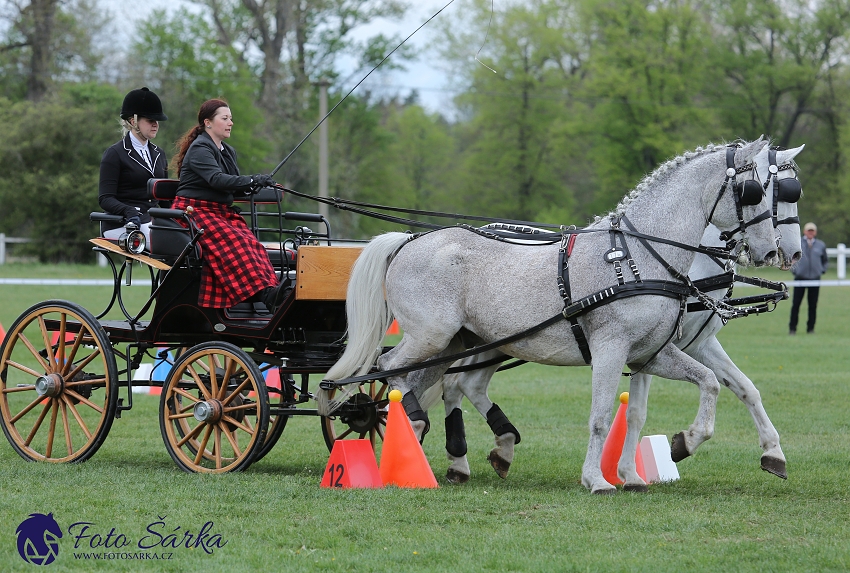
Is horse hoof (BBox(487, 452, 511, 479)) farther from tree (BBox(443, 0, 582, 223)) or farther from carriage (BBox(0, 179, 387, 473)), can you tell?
tree (BBox(443, 0, 582, 223))

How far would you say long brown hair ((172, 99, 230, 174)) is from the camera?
679 centimetres

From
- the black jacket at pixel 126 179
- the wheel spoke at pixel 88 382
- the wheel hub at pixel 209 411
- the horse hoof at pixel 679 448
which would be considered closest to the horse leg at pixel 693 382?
the horse hoof at pixel 679 448

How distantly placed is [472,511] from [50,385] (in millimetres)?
3255

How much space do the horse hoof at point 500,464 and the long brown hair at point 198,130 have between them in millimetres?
2826

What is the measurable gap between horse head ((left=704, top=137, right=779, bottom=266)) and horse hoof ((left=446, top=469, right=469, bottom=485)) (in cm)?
217

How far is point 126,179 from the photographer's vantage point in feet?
24.5

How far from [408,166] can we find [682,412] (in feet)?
133

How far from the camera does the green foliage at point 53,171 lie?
34312 millimetres

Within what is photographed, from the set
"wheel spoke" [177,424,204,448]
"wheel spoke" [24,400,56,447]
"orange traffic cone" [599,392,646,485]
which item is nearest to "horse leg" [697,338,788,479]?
"orange traffic cone" [599,392,646,485]

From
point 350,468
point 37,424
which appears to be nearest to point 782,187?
point 350,468

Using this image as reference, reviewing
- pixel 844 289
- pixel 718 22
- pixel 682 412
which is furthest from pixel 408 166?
pixel 682 412

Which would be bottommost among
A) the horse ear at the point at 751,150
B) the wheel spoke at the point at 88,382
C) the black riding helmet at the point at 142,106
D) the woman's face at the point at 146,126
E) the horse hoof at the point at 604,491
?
the horse hoof at the point at 604,491

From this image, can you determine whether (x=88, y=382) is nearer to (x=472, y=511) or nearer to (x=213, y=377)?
(x=213, y=377)

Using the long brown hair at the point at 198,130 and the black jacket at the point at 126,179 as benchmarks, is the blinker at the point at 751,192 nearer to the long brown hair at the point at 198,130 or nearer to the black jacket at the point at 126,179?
the long brown hair at the point at 198,130
